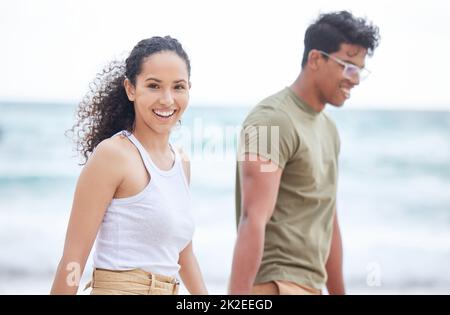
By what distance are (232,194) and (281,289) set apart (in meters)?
11.0

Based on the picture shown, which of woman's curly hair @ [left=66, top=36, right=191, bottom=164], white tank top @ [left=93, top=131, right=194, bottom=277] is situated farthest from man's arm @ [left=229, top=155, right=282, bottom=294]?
woman's curly hair @ [left=66, top=36, right=191, bottom=164]

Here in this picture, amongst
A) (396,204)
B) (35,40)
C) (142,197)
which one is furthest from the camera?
(35,40)

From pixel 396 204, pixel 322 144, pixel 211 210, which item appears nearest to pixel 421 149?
pixel 396 204

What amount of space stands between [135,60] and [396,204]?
12272mm

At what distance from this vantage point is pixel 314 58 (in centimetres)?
392

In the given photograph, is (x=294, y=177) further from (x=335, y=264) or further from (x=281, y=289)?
(x=335, y=264)

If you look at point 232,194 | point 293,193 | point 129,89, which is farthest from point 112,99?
point 232,194

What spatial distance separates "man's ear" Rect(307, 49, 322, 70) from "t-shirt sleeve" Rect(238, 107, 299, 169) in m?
0.37

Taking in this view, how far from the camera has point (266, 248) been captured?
3605mm

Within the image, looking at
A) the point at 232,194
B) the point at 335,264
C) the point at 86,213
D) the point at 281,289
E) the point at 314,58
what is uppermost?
the point at 232,194

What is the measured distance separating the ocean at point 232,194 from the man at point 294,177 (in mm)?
4173

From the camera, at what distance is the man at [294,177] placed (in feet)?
11.4

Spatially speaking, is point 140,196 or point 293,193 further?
point 293,193

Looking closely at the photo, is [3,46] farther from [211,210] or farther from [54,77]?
[211,210]
